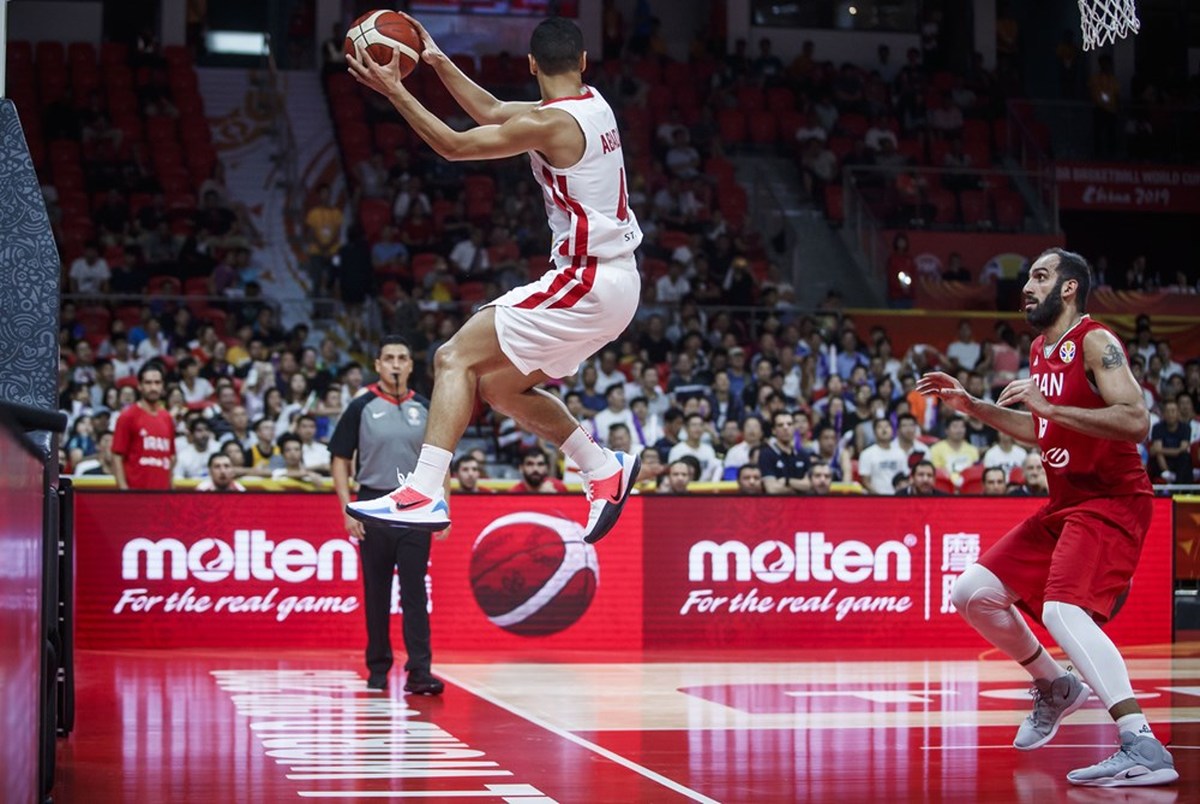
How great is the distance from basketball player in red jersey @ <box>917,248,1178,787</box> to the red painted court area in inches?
11.7

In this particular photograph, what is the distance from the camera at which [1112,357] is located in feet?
23.5

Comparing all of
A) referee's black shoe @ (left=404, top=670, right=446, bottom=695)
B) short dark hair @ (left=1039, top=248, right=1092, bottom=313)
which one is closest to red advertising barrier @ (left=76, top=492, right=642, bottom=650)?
referee's black shoe @ (left=404, top=670, right=446, bottom=695)

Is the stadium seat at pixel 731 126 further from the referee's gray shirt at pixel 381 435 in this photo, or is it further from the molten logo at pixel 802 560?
the referee's gray shirt at pixel 381 435

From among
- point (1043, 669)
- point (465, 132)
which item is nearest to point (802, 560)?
point (1043, 669)

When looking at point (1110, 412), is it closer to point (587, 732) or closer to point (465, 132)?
point (465, 132)

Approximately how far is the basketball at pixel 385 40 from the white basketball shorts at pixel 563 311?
0.97 metres

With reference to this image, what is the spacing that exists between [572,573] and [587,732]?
5.03m

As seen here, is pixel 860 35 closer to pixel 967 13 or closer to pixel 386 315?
pixel 967 13

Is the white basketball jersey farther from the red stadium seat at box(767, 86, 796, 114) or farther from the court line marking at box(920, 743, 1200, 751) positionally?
the red stadium seat at box(767, 86, 796, 114)

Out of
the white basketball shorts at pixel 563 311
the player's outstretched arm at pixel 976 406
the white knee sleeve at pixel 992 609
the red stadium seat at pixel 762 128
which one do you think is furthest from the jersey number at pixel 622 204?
the red stadium seat at pixel 762 128

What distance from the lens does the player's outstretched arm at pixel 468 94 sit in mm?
6137

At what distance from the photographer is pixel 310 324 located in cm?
1862

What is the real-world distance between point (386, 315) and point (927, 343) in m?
6.62

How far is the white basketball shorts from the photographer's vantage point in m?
6.30
